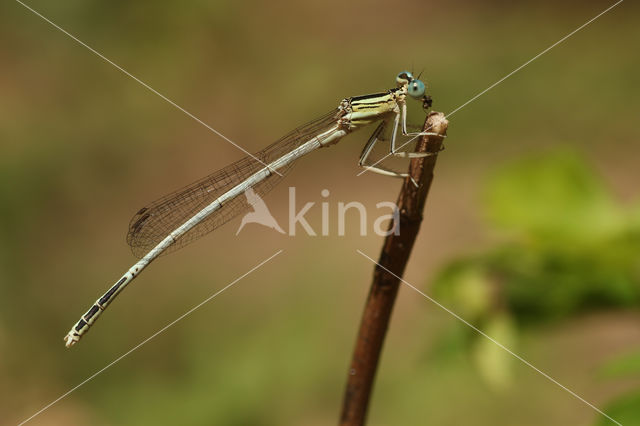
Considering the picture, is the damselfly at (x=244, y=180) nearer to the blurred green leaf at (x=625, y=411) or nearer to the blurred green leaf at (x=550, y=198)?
the blurred green leaf at (x=550, y=198)

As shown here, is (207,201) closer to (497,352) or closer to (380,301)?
(497,352)

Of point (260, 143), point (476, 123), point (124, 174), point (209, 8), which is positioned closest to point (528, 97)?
point (476, 123)

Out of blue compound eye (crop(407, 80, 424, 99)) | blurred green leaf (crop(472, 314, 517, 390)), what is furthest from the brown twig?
blue compound eye (crop(407, 80, 424, 99))

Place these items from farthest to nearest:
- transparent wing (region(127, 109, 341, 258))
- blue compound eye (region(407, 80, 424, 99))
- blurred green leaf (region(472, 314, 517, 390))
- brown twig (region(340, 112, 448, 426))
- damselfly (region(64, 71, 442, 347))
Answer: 1. transparent wing (region(127, 109, 341, 258))
2. damselfly (region(64, 71, 442, 347))
3. blue compound eye (region(407, 80, 424, 99))
4. blurred green leaf (region(472, 314, 517, 390))
5. brown twig (region(340, 112, 448, 426))

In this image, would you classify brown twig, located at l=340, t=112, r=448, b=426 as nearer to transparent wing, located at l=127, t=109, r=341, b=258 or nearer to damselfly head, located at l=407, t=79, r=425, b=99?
damselfly head, located at l=407, t=79, r=425, b=99

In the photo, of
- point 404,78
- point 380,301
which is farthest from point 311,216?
point 380,301

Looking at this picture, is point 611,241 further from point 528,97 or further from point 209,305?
point 528,97

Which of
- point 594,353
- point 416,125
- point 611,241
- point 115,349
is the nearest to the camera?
point 611,241
